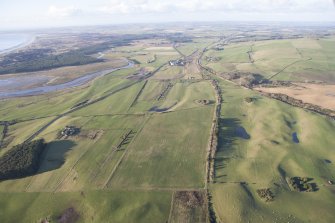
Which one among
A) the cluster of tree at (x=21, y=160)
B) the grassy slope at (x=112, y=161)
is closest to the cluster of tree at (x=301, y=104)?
the grassy slope at (x=112, y=161)

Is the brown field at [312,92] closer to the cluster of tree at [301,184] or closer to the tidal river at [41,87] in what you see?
the cluster of tree at [301,184]

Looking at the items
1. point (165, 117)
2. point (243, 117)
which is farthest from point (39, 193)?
point (243, 117)

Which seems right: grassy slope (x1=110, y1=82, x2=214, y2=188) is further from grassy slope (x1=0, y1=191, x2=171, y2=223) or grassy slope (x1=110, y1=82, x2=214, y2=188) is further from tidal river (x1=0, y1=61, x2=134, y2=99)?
tidal river (x1=0, y1=61, x2=134, y2=99)

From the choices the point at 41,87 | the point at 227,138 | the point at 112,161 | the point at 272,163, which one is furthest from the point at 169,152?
the point at 41,87

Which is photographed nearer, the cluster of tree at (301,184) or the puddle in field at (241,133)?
the cluster of tree at (301,184)

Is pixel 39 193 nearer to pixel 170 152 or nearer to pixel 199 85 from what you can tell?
pixel 170 152

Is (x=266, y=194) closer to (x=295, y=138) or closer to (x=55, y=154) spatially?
(x=295, y=138)
